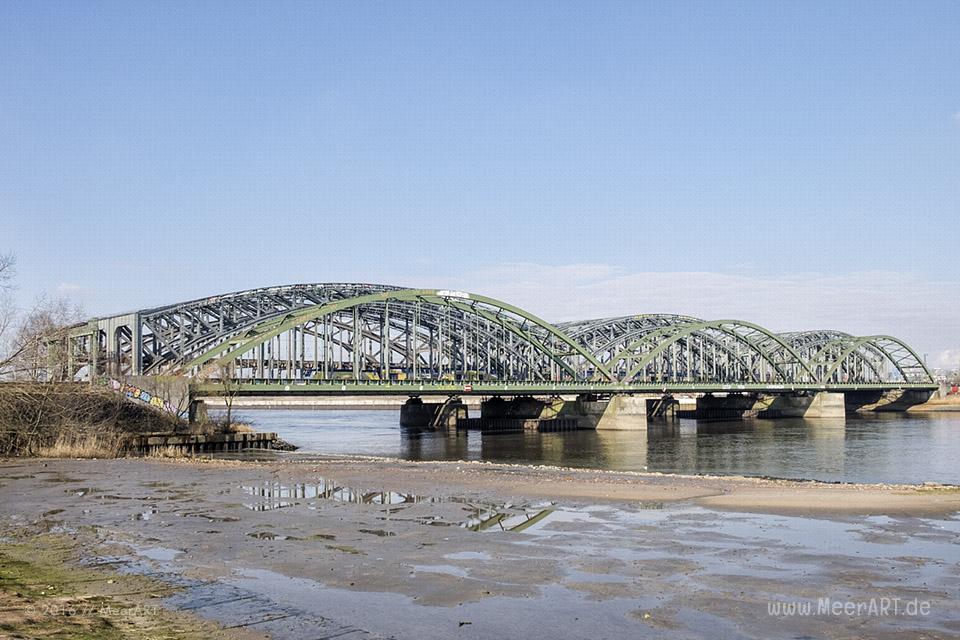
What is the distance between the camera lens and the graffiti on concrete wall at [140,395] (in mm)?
79062

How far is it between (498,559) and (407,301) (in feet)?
347

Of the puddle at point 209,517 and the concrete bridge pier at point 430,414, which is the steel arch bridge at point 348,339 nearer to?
the concrete bridge pier at point 430,414

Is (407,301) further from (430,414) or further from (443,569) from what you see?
(443,569)

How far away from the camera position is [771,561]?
2170 cm

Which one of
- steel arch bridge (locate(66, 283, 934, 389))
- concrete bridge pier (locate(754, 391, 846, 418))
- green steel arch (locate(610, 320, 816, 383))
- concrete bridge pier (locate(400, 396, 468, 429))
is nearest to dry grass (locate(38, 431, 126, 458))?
steel arch bridge (locate(66, 283, 934, 389))

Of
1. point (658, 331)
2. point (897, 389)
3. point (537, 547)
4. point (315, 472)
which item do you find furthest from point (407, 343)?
point (897, 389)

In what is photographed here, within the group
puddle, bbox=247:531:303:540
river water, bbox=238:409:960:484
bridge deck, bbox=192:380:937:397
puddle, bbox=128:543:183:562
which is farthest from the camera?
bridge deck, bbox=192:380:937:397

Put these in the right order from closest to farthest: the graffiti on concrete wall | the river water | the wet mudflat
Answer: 1. the wet mudflat
2. the river water
3. the graffiti on concrete wall

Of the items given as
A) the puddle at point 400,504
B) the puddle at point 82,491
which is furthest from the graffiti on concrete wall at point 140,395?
the puddle at point 400,504

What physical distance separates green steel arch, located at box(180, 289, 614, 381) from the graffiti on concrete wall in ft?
34.7

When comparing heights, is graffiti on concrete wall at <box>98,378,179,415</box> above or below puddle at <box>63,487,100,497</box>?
above

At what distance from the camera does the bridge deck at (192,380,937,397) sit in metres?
96.2

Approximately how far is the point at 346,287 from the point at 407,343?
1269 cm

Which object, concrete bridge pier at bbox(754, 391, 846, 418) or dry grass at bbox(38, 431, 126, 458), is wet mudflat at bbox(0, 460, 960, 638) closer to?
dry grass at bbox(38, 431, 126, 458)
